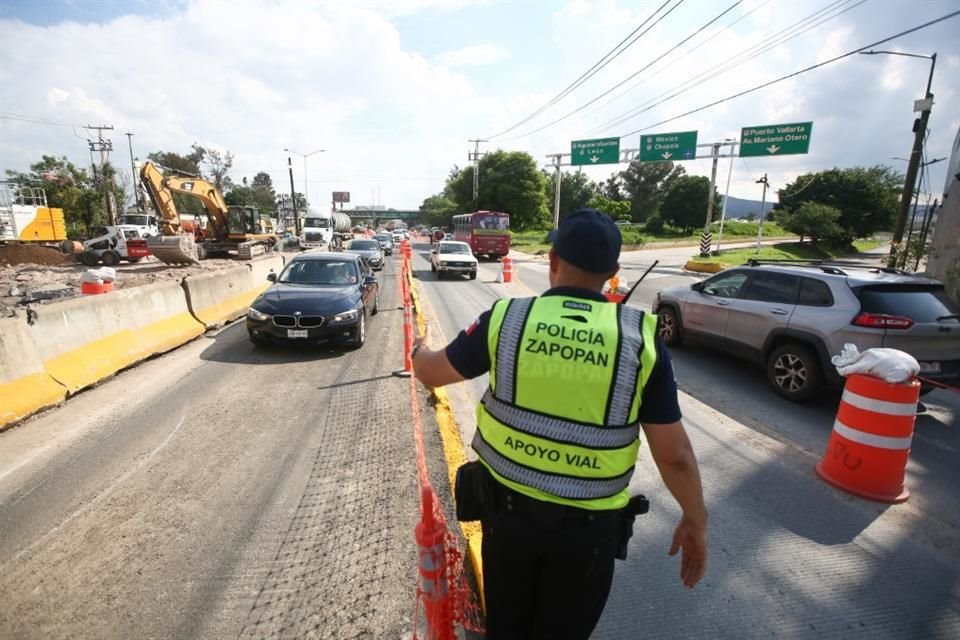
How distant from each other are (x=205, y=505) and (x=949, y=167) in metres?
16.1

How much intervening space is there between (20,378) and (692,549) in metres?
6.34

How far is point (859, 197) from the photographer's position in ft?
149

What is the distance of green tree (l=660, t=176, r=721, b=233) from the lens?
6131 cm

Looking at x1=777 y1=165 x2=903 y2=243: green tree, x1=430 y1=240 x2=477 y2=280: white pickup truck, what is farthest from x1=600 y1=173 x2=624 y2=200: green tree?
x1=430 y1=240 x2=477 y2=280: white pickup truck

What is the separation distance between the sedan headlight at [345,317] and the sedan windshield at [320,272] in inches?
52.2

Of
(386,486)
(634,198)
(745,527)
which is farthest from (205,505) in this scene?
(634,198)

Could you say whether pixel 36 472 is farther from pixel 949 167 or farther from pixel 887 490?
pixel 949 167

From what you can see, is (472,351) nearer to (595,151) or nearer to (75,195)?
(595,151)

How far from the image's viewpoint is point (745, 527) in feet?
10.5

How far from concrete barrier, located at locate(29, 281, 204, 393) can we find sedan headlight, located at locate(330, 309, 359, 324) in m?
2.69

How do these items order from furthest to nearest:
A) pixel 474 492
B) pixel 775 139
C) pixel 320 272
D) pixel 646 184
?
pixel 646 184, pixel 775 139, pixel 320 272, pixel 474 492

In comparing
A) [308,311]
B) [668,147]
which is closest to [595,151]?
[668,147]

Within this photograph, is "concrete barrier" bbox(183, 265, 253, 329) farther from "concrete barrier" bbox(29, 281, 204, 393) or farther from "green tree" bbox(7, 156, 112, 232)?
"green tree" bbox(7, 156, 112, 232)

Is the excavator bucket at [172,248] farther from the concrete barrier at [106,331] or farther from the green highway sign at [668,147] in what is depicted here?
the green highway sign at [668,147]
